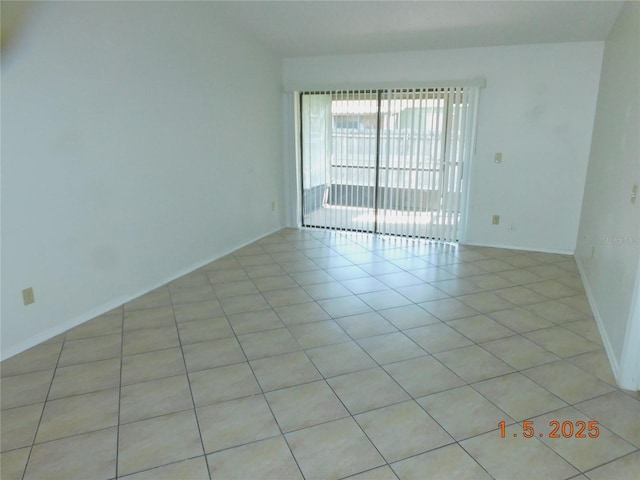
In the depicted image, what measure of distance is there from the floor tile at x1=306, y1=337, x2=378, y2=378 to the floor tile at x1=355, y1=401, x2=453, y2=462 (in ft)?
1.29

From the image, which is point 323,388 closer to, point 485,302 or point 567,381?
point 567,381

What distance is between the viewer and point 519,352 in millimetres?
2607

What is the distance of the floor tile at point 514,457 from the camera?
1679mm

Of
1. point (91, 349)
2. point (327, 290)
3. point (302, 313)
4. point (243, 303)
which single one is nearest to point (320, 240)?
point (327, 290)

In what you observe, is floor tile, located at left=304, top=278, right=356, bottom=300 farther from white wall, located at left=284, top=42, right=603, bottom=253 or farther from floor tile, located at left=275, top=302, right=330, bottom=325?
white wall, located at left=284, top=42, right=603, bottom=253

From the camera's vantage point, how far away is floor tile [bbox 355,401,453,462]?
5.91 ft

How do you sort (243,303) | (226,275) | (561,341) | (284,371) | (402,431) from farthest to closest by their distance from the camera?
(226,275) → (243,303) → (561,341) → (284,371) → (402,431)

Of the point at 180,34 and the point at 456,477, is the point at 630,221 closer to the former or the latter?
the point at 456,477

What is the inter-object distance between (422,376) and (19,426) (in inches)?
79.7

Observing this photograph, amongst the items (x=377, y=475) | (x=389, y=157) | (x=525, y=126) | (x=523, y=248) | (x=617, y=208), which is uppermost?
(x=525, y=126)

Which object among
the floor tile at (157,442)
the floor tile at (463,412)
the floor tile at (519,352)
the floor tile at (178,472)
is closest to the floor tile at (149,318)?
the floor tile at (157,442)

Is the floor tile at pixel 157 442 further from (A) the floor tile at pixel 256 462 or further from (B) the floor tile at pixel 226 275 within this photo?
(B) the floor tile at pixel 226 275

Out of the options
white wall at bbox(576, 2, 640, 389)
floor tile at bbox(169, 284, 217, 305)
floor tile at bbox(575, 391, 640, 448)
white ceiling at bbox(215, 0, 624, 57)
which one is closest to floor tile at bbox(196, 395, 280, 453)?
floor tile at bbox(169, 284, 217, 305)

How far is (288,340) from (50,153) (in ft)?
6.31
